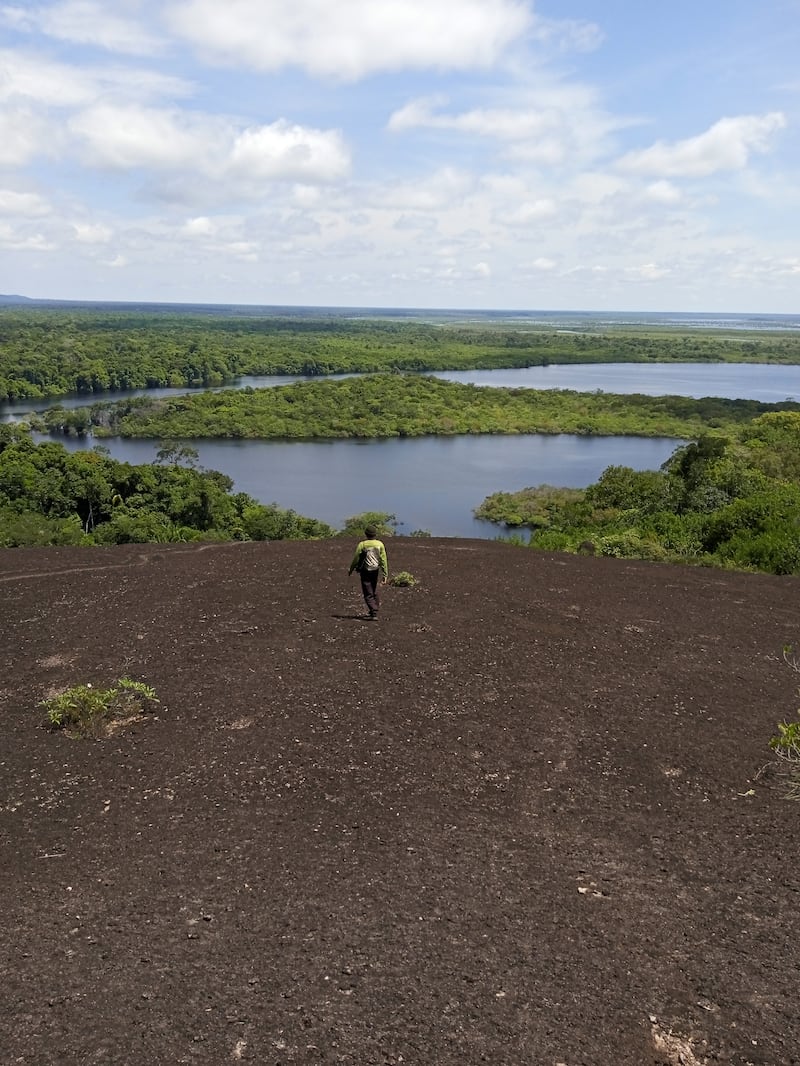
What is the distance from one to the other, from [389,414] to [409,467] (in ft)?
79.0

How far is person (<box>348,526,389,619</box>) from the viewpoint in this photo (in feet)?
36.3

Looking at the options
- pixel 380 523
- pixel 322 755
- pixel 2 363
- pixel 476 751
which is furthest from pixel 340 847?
pixel 2 363

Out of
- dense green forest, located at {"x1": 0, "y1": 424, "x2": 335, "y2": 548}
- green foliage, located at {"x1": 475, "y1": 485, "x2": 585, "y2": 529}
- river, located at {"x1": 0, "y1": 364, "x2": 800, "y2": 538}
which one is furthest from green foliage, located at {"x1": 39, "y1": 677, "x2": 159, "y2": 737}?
green foliage, located at {"x1": 475, "y1": 485, "x2": 585, "y2": 529}

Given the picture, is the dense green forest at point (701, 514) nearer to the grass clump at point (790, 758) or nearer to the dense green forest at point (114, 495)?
the grass clump at point (790, 758)

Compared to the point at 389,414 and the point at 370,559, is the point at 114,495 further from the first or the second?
the point at 389,414

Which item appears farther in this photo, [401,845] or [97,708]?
[97,708]

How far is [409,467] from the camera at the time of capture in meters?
75.8

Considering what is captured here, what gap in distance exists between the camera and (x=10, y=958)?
5.20 metres

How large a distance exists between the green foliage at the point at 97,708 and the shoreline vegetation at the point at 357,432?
14562 mm

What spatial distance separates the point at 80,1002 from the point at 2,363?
433 ft

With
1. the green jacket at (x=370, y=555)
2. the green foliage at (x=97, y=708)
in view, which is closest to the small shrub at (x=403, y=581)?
the green jacket at (x=370, y=555)

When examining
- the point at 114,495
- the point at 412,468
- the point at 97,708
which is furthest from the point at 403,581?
the point at 412,468

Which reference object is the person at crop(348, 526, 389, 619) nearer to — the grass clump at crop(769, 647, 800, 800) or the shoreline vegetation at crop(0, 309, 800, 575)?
the grass clump at crop(769, 647, 800, 800)

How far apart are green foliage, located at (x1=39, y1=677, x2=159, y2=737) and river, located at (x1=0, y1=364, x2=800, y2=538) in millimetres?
43116
